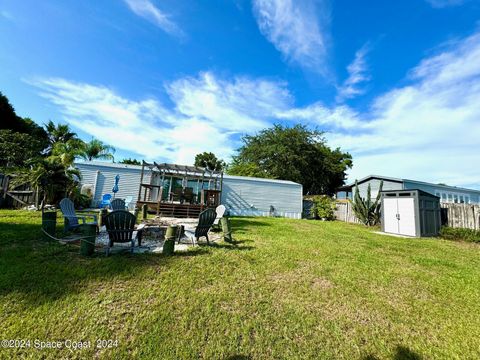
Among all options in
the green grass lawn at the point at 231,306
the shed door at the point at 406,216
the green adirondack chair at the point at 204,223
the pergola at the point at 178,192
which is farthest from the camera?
the pergola at the point at 178,192

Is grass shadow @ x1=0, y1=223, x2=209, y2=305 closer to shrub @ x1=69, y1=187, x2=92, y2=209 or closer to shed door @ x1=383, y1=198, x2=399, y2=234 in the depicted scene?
shrub @ x1=69, y1=187, x2=92, y2=209

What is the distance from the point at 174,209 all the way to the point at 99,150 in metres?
15.1

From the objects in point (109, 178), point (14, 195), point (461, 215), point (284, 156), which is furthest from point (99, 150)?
point (461, 215)

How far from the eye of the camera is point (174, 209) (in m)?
11.2

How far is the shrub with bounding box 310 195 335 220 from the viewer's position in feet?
50.7

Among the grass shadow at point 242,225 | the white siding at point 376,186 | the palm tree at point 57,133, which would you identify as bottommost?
the grass shadow at point 242,225

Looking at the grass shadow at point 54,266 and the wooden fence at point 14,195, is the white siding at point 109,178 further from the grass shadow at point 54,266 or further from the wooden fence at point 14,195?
the grass shadow at point 54,266

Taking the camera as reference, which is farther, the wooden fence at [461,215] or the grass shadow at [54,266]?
the wooden fence at [461,215]

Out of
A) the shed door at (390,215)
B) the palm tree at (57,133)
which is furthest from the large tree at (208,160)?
the shed door at (390,215)

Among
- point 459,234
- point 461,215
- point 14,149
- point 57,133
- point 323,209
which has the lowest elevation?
point 459,234

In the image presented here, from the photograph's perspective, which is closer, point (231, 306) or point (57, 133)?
point (231, 306)

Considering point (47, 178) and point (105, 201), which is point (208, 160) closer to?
point (105, 201)

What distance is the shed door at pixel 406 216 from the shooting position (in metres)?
9.34

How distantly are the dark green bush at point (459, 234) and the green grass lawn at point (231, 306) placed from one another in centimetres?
611
